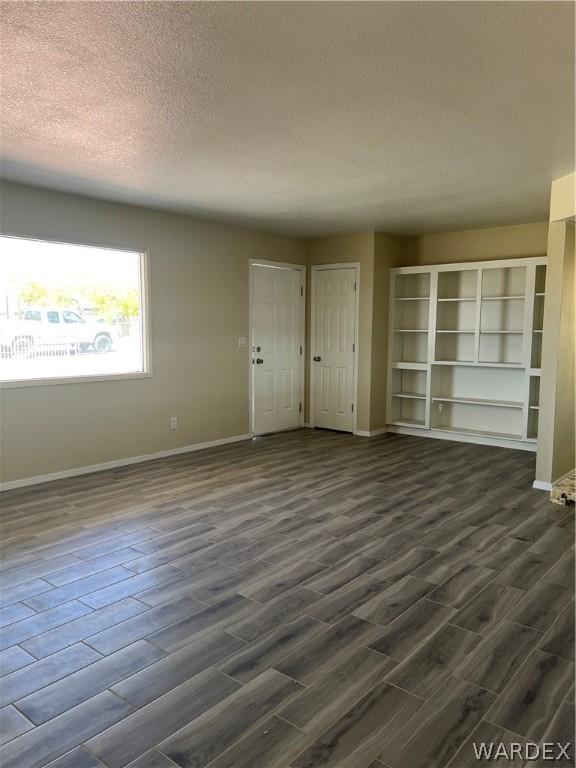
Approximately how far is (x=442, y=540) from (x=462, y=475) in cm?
167

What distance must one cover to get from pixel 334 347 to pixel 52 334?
3633 millimetres

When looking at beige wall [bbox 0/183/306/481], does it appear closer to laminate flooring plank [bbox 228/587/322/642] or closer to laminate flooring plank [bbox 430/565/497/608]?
laminate flooring plank [bbox 228/587/322/642]

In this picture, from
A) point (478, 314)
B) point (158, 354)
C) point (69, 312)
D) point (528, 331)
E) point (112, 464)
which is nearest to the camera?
point (69, 312)

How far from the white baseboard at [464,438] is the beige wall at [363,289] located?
0.58 meters

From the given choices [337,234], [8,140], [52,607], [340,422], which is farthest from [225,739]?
[337,234]

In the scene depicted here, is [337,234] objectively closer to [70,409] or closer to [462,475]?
[462,475]

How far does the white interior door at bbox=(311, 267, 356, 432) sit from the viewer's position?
700 centimetres

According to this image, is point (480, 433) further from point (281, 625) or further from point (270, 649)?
point (270, 649)

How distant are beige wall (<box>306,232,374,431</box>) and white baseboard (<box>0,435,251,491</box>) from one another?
157 centimetres

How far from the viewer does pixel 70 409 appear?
4.91 meters

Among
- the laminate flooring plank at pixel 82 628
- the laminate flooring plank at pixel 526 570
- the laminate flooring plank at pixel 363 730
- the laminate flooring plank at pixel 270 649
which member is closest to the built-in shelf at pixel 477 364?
the laminate flooring plank at pixel 526 570

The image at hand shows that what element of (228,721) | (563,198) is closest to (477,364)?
(563,198)

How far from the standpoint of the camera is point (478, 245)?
6484mm

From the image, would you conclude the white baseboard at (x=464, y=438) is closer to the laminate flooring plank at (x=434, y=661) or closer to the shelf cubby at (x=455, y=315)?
the shelf cubby at (x=455, y=315)
